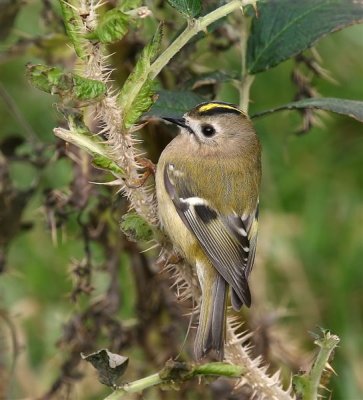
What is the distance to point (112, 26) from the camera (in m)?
1.52

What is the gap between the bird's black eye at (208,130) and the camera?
245cm

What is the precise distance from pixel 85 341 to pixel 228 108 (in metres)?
0.80

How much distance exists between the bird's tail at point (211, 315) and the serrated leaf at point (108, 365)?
0.24 metres

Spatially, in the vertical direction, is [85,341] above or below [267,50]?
below

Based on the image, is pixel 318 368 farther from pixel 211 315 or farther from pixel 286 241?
pixel 286 241

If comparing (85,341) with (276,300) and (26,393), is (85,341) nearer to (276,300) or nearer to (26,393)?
(26,393)

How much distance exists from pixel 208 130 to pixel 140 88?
91cm

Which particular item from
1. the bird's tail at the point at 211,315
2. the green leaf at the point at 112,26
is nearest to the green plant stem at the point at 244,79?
the bird's tail at the point at 211,315

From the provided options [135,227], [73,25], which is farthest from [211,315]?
[73,25]

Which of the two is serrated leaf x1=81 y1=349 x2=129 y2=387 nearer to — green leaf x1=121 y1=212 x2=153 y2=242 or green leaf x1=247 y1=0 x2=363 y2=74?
green leaf x1=121 y1=212 x2=153 y2=242

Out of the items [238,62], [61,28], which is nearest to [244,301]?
[61,28]

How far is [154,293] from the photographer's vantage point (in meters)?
2.73

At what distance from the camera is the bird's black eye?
8.04ft

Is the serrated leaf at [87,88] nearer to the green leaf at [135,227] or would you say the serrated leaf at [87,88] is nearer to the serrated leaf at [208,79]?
the green leaf at [135,227]
